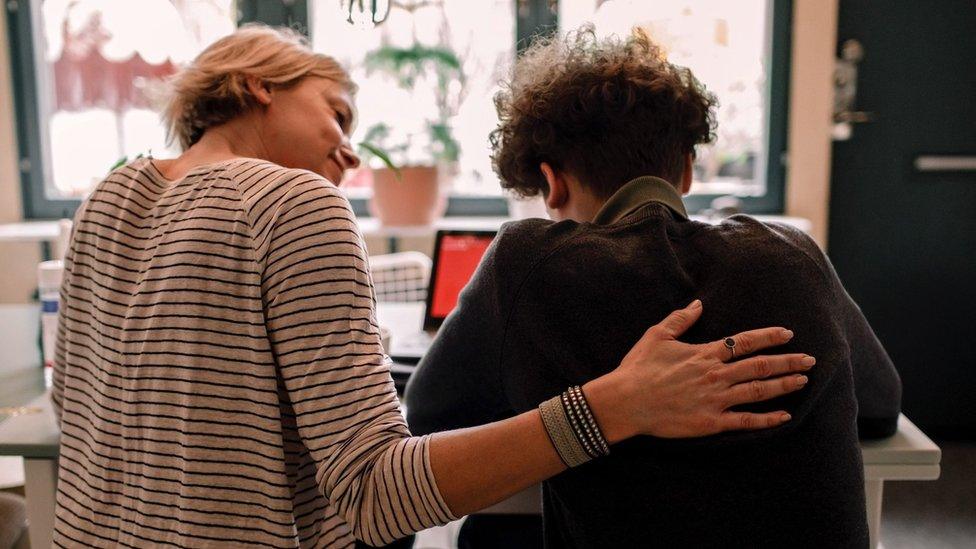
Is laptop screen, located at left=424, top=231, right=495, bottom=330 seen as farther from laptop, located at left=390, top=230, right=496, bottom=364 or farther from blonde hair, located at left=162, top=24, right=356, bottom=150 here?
blonde hair, located at left=162, top=24, right=356, bottom=150

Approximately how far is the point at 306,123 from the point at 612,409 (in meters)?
0.63

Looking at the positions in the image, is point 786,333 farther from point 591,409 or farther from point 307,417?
point 307,417

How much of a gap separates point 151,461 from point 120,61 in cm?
303

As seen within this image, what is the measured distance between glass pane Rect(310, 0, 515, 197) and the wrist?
8.36 feet

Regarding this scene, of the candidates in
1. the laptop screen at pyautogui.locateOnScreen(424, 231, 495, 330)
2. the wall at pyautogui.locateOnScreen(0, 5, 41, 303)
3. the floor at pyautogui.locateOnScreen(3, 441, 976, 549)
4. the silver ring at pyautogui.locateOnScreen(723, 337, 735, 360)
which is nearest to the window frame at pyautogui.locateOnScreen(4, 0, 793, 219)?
the wall at pyautogui.locateOnScreen(0, 5, 41, 303)

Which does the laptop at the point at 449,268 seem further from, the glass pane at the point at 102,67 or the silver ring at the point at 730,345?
the glass pane at the point at 102,67

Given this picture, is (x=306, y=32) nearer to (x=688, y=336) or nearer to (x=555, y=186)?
(x=555, y=186)

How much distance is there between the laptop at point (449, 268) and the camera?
6.20 feet

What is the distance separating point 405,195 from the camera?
123 inches

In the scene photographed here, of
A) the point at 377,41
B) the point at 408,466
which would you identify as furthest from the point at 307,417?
the point at 377,41

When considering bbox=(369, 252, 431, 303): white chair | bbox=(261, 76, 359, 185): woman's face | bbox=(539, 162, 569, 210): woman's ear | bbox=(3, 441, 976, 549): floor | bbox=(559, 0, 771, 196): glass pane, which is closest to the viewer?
bbox=(539, 162, 569, 210): woman's ear

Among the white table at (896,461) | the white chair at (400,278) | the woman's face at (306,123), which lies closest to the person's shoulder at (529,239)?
the woman's face at (306,123)

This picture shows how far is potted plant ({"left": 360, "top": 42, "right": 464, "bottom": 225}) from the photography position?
3.13 m

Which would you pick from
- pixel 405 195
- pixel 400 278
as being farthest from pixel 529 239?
pixel 405 195
